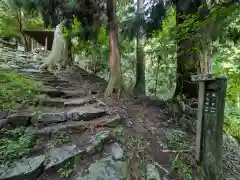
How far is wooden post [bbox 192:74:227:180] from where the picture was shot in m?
2.58

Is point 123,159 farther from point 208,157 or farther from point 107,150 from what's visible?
point 208,157

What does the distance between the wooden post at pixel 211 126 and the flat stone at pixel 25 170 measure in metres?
2.25

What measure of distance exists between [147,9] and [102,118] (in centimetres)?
312

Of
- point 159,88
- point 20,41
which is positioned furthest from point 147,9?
point 20,41

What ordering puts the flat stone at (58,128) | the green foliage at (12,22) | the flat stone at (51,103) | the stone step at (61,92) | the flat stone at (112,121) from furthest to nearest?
the green foliage at (12,22)
the stone step at (61,92)
the flat stone at (51,103)
the flat stone at (112,121)
the flat stone at (58,128)

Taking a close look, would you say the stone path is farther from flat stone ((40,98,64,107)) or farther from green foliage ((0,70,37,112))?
green foliage ((0,70,37,112))

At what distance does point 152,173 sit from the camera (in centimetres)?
245

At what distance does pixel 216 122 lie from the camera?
259cm

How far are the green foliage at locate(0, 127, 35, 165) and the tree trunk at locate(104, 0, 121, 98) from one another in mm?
2181

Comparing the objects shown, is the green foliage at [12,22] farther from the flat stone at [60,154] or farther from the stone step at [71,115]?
the flat stone at [60,154]

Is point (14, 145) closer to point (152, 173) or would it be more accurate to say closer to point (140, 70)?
point (152, 173)

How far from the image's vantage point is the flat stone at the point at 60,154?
223 cm

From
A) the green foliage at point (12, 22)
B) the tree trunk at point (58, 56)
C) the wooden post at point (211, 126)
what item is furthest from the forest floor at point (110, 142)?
the green foliage at point (12, 22)

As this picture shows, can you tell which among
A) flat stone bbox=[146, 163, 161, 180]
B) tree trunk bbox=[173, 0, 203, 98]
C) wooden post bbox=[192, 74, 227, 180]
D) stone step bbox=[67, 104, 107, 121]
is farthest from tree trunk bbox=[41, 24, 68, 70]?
wooden post bbox=[192, 74, 227, 180]
